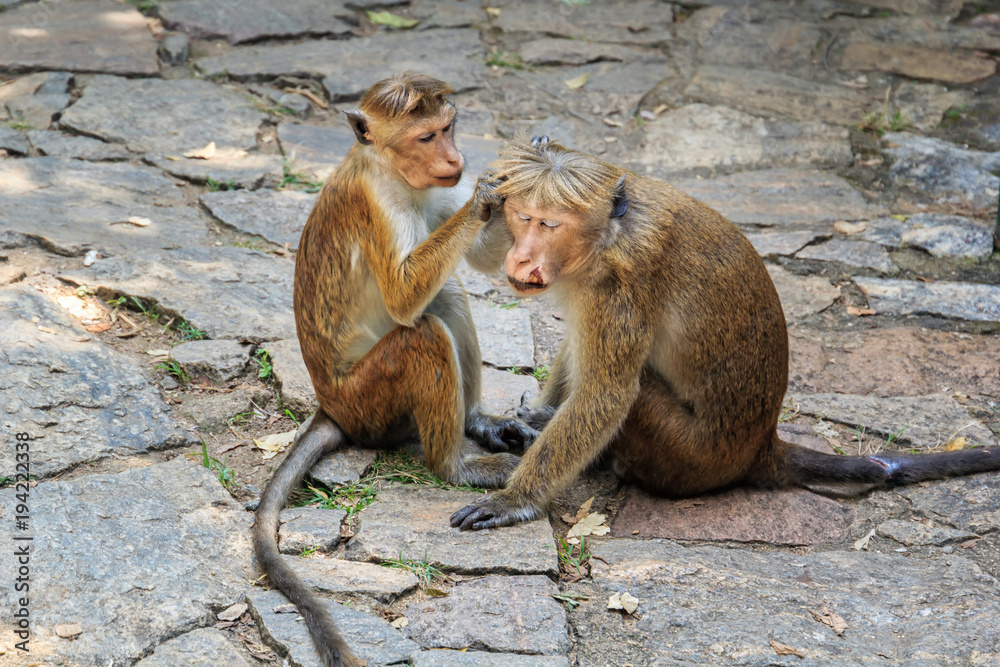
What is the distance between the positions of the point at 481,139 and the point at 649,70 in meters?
2.14

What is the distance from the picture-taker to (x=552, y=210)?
3895mm

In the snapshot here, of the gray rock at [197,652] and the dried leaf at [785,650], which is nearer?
the gray rock at [197,652]

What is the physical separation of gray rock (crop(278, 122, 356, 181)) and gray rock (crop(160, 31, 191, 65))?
5.00 ft

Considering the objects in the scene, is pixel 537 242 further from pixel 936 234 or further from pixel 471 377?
pixel 936 234

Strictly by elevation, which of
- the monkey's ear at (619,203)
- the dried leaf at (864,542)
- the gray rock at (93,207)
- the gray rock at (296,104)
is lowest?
the dried leaf at (864,542)

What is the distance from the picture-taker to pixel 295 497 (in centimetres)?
437

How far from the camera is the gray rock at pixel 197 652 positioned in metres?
3.24

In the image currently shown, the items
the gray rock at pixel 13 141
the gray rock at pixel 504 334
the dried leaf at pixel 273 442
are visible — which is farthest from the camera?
the gray rock at pixel 13 141

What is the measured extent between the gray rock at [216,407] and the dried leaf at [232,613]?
53.5 inches

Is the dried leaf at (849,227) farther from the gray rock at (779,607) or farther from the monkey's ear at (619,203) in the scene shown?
the monkey's ear at (619,203)

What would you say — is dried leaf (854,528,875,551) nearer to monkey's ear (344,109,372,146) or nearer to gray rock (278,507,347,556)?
gray rock (278,507,347,556)

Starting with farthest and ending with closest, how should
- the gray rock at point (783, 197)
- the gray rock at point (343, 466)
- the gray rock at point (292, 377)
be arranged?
the gray rock at point (783, 197) → the gray rock at point (292, 377) → the gray rock at point (343, 466)

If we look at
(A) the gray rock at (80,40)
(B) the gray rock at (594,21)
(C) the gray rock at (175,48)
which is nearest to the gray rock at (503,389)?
(A) the gray rock at (80,40)

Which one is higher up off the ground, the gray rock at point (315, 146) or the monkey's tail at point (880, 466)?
the gray rock at point (315, 146)
